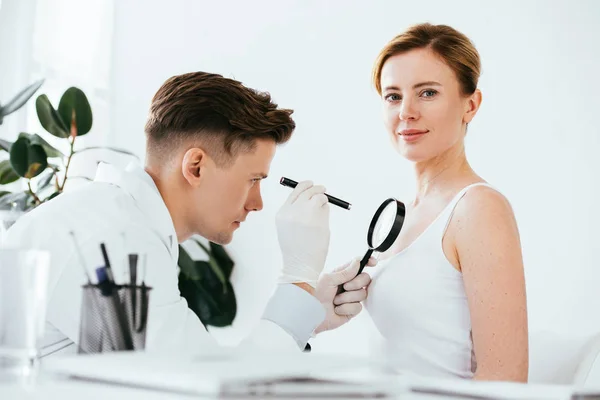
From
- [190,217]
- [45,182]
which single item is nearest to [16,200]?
[45,182]

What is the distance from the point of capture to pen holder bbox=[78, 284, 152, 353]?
29.5 inches

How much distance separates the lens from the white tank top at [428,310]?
4.63 ft

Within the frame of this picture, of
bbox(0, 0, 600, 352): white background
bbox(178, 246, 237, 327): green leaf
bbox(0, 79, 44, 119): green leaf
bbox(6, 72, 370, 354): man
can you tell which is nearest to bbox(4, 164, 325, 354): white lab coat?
bbox(6, 72, 370, 354): man

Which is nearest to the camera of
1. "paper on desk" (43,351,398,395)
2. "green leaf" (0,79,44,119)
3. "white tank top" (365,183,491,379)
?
"paper on desk" (43,351,398,395)

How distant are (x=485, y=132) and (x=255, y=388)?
6.95 ft

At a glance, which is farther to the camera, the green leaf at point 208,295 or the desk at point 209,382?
the green leaf at point 208,295

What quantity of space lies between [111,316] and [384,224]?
0.85 metres

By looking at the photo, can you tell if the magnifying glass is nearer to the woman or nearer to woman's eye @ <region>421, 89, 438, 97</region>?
the woman

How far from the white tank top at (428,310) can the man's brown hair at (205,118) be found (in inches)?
16.7

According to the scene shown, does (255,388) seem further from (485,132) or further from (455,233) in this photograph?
(485,132)

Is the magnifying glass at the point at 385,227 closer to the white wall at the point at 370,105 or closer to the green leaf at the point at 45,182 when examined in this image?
the white wall at the point at 370,105

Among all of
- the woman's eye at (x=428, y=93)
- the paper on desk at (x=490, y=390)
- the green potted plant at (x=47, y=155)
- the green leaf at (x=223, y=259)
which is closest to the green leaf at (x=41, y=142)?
the green potted plant at (x=47, y=155)

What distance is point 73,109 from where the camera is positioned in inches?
94.5

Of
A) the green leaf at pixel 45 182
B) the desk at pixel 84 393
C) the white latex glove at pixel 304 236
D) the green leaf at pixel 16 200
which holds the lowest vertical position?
the desk at pixel 84 393
